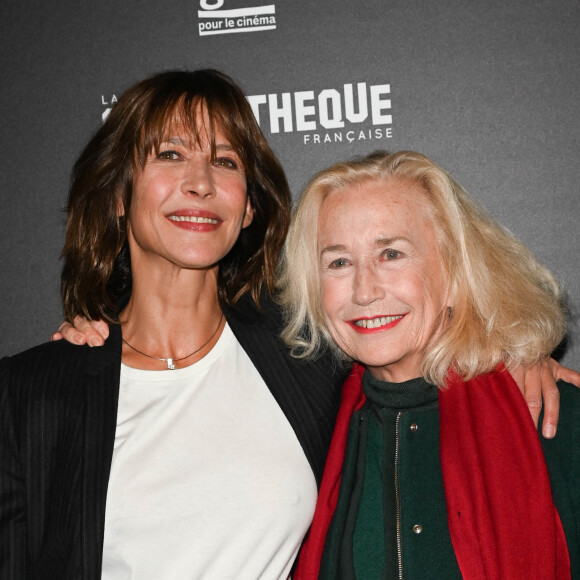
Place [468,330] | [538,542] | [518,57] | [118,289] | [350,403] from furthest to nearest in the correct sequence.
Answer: [518,57]
[118,289]
[350,403]
[468,330]
[538,542]

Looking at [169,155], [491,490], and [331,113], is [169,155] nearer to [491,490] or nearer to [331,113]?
[331,113]

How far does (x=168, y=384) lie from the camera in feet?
5.87

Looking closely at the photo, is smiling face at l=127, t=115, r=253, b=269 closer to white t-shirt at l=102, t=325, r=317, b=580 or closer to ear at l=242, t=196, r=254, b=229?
ear at l=242, t=196, r=254, b=229

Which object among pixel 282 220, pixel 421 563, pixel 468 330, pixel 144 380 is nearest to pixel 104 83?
pixel 282 220

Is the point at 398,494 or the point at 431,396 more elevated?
the point at 431,396

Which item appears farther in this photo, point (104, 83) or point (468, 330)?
point (104, 83)

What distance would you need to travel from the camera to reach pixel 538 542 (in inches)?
58.4

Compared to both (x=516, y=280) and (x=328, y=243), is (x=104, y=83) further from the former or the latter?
(x=516, y=280)

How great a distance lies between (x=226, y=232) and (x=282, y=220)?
0.95 feet

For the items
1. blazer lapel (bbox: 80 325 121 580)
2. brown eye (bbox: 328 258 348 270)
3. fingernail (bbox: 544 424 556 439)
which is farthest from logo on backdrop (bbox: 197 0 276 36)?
fingernail (bbox: 544 424 556 439)

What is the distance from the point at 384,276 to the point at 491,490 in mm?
534

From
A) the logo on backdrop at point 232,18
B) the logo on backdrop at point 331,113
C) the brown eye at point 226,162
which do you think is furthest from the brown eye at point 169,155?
the logo on backdrop at point 232,18

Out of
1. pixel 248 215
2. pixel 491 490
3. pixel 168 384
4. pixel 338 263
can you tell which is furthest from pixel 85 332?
pixel 491 490

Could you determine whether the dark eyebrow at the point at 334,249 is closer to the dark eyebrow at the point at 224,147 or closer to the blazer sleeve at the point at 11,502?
the dark eyebrow at the point at 224,147
